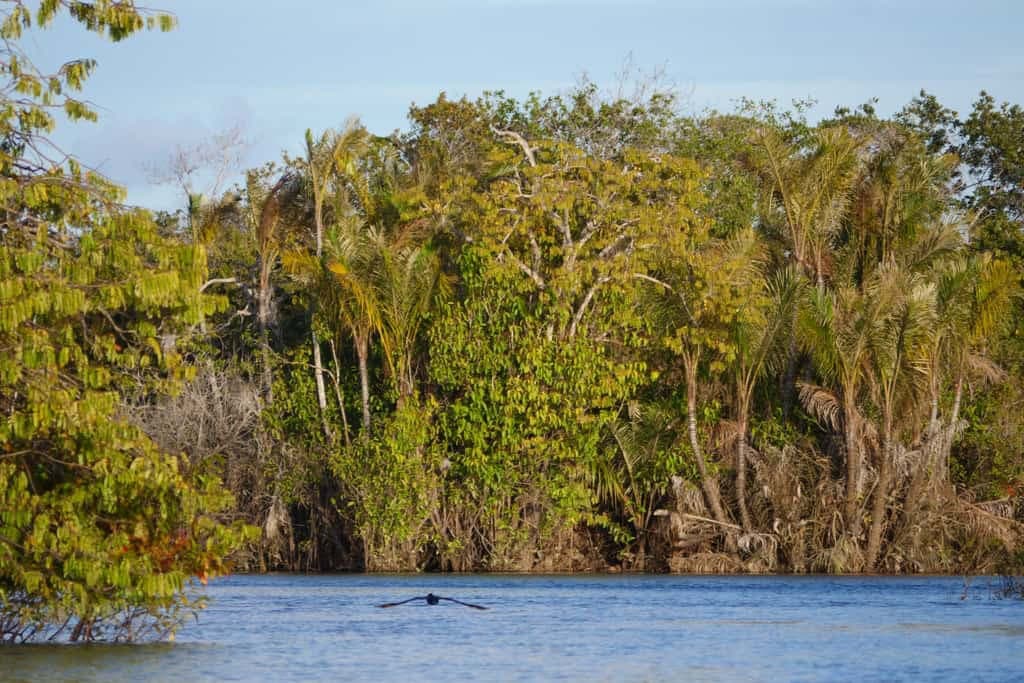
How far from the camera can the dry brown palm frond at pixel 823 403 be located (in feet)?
123

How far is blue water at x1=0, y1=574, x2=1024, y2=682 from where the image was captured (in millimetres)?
20312

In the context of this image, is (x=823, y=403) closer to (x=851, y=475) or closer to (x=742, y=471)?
(x=851, y=475)

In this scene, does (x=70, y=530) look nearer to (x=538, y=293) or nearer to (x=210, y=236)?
(x=538, y=293)

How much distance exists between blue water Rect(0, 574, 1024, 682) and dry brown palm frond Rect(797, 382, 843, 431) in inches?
146

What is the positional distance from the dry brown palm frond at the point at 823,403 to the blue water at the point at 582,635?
12.2 ft

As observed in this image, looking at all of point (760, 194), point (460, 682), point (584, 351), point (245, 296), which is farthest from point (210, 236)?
point (460, 682)

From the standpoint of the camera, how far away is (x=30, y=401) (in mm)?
16891

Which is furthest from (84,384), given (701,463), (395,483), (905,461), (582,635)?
(905,461)

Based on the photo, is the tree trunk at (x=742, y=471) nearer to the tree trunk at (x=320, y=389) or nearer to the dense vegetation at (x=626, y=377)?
the dense vegetation at (x=626, y=377)

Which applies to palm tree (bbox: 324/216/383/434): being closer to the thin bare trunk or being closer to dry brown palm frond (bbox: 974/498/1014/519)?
the thin bare trunk

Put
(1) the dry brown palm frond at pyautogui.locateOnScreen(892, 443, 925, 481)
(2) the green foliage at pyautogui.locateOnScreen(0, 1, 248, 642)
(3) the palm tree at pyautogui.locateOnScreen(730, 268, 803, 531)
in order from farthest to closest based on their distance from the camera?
(1) the dry brown palm frond at pyautogui.locateOnScreen(892, 443, 925, 481)
(3) the palm tree at pyautogui.locateOnScreen(730, 268, 803, 531)
(2) the green foliage at pyautogui.locateOnScreen(0, 1, 248, 642)

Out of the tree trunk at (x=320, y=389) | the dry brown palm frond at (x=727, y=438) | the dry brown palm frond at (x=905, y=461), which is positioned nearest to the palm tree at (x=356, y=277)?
the tree trunk at (x=320, y=389)

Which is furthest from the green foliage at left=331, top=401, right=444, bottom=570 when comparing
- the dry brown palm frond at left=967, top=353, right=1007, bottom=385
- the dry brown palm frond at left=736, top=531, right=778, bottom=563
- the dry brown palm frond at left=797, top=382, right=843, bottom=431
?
the dry brown palm frond at left=967, top=353, right=1007, bottom=385

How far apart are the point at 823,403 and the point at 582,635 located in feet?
45.6
